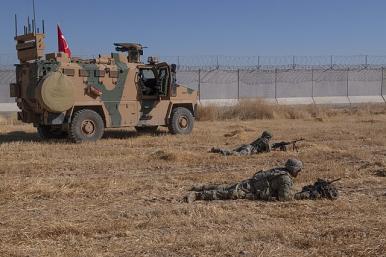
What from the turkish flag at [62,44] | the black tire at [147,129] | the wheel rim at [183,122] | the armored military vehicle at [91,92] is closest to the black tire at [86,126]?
the armored military vehicle at [91,92]

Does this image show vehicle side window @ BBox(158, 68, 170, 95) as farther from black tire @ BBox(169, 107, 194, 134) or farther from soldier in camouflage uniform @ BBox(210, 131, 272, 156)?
soldier in camouflage uniform @ BBox(210, 131, 272, 156)

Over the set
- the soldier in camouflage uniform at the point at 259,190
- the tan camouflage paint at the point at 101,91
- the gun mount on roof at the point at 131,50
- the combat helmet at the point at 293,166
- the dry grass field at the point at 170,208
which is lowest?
the dry grass field at the point at 170,208

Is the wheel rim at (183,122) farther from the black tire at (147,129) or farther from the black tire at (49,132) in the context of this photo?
the black tire at (49,132)

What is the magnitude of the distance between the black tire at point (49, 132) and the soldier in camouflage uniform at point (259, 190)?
8.78 meters

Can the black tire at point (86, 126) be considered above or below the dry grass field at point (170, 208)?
above

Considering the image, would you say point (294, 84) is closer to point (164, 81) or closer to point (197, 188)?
point (164, 81)

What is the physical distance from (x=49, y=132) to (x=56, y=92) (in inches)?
92.2

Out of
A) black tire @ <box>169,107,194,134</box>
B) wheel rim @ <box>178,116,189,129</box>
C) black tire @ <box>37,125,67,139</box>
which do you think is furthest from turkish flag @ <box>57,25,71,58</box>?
wheel rim @ <box>178,116,189,129</box>

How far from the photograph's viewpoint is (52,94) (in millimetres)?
13445

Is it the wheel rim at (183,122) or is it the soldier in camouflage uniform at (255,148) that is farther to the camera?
the wheel rim at (183,122)

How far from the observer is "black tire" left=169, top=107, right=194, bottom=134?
16.6 meters

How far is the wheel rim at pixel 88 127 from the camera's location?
14.4 m

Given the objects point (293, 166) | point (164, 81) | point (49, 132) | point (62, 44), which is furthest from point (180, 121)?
point (293, 166)

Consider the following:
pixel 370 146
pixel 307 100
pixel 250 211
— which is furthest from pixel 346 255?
pixel 307 100
